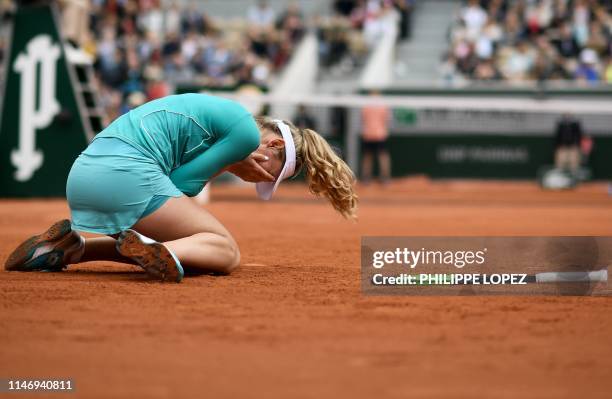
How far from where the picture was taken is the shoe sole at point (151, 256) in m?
5.44

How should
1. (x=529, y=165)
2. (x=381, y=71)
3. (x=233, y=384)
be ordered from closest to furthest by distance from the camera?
1. (x=233, y=384)
2. (x=529, y=165)
3. (x=381, y=71)

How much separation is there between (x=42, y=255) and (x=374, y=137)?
16569 mm

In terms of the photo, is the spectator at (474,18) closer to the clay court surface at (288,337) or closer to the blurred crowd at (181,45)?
the blurred crowd at (181,45)

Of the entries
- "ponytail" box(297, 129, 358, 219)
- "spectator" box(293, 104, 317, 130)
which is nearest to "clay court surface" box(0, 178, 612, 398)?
"ponytail" box(297, 129, 358, 219)

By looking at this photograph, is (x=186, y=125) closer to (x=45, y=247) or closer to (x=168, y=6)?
(x=45, y=247)

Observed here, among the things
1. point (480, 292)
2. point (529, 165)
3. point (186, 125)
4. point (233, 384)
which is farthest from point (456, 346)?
point (529, 165)

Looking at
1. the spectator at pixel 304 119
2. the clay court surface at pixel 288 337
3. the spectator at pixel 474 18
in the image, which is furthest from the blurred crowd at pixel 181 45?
the clay court surface at pixel 288 337

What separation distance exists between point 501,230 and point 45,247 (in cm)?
597

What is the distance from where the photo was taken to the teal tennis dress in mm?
5688

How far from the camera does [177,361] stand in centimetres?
369

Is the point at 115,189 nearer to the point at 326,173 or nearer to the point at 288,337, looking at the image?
the point at 326,173

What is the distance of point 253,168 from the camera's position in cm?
593

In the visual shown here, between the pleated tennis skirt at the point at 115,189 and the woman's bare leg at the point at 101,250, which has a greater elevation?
the pleated tennis skirt at the point at 115,189

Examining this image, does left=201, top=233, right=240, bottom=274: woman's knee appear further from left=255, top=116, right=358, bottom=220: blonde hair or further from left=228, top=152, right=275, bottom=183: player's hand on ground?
left=255, top=116, right=358, bottom=220: blonde hair
